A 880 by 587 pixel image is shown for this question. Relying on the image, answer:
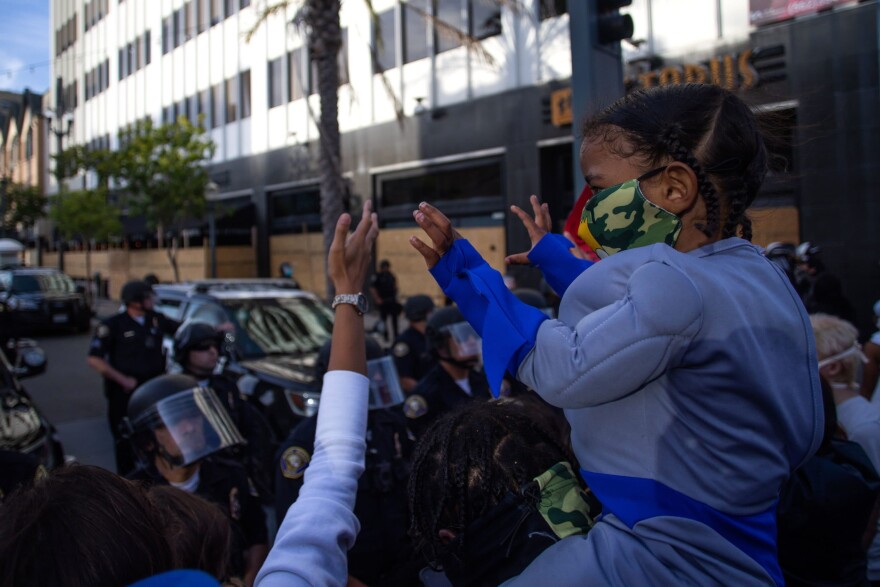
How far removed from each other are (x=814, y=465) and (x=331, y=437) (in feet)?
4.79

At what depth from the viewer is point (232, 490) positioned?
3172mm

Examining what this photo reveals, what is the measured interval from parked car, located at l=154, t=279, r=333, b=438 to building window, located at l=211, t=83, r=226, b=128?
20.5m

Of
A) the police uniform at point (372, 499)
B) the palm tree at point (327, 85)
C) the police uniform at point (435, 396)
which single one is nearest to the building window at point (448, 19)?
the palm tree at point (327, 85)

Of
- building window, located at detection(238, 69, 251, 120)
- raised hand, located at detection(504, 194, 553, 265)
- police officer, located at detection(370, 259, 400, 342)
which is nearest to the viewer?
raised hand, located at detection(504, 194, 553, 265)

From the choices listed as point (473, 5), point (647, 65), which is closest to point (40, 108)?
point (473, 5)

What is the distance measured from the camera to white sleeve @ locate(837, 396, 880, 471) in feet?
8.80

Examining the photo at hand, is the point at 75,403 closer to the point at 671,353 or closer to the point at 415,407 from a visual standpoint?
the point at 415,407

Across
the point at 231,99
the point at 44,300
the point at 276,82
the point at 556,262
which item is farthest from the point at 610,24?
the point at 231,99

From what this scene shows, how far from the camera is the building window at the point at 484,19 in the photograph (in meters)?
17.5

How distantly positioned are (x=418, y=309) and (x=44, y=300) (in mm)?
15712

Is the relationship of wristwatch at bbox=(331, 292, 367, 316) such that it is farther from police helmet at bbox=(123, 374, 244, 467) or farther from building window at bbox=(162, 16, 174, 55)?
building window at bbox=(162, 16, 174, 55)

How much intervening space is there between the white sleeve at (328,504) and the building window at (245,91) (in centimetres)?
2664

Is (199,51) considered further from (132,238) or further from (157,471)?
(157,471)

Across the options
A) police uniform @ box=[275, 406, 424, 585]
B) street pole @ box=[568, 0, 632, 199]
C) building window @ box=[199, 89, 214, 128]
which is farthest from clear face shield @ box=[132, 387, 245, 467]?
building window @ box=[199, 89, 214, 128]
